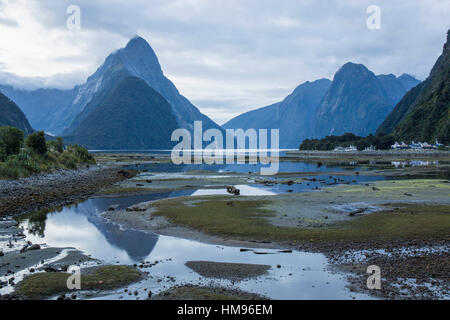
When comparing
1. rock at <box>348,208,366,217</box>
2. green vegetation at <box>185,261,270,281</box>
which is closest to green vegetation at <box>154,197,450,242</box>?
rock at <box>348,208,366,217</box>

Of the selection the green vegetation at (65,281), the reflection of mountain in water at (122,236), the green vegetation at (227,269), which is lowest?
the reflection of mountain in water at (122,236)

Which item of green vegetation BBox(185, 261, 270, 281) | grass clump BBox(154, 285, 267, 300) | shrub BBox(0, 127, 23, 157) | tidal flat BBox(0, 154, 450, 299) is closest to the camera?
grass clump BBox(154, 285, 267, 300)

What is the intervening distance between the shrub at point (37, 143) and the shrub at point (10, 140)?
293 centimetres

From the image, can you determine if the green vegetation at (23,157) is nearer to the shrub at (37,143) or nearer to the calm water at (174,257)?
the shrub at (37,143)

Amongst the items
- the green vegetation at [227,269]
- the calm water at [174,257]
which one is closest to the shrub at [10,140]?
the calm water at [174,257]

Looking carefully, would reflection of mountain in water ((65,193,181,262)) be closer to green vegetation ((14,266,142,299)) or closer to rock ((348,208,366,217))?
green vegetation ((14,266,142,299))

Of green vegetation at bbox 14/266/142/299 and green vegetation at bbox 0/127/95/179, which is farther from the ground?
green vegetation at bbox 0/127/95/179

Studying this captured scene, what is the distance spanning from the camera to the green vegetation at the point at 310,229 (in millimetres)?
23781

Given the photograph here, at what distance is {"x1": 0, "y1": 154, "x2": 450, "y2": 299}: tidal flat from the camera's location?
1552 centimetres

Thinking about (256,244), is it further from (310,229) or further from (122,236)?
(122,236)

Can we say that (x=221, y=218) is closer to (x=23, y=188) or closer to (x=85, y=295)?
(x=85, y=295)

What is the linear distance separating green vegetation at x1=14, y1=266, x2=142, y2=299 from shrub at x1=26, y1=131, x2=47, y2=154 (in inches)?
2780
